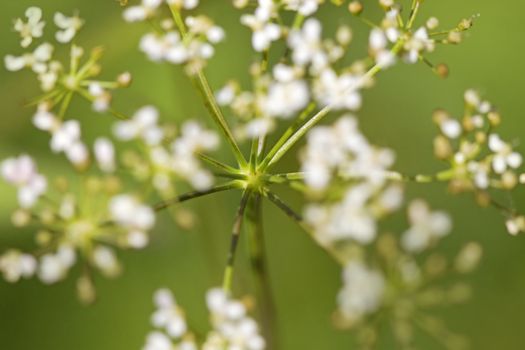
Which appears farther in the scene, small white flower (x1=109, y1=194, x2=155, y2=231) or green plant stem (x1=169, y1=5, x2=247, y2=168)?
green plant stem (x1=169, y1=5, x2=247, y2=168)

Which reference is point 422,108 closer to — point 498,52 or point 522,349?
point 498,52

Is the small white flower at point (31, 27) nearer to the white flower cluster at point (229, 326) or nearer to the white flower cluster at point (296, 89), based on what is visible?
the white flower cluster at point (296, 89)

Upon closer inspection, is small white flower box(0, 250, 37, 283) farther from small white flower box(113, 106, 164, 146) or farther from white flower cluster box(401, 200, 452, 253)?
white flower cluster box(401, 200, 452, 253)

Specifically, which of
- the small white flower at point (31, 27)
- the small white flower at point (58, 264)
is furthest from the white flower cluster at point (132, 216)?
the small white flower at point (31, 27)

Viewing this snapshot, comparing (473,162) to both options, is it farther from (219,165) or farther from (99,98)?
(99,98)

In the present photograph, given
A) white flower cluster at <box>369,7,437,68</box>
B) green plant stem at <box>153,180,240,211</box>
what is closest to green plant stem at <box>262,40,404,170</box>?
white flower cluster at <box>369,7,437,68</box>

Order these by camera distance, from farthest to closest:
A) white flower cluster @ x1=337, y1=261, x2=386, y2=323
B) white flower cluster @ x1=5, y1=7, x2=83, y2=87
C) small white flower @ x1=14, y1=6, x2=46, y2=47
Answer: small white flower @ x1=14, y1=6, x2=46, y2=47 → white flower cluster @ x1=5, y1=7, x2=83, y2=87 → white flower cluster @ x1=337, y1=261, x2=386, y2=323

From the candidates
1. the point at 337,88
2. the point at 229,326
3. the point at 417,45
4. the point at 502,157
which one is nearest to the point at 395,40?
the point at 417,45
